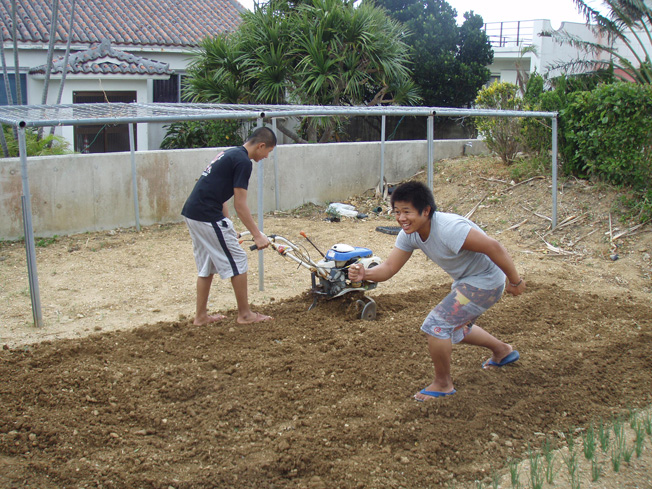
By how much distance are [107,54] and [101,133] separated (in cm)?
202

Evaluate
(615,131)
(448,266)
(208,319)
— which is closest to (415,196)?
(448,266)

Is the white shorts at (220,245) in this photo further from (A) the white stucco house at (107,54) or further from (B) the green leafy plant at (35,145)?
(A) the white stucco house at (107,54)

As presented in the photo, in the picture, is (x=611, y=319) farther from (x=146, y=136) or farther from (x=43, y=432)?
(x=146, y=136)

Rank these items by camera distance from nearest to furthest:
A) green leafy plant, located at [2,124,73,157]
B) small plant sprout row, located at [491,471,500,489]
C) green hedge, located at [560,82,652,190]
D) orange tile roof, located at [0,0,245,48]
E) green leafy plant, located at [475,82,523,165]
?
small plant sprout row, located at [491,471,500,489] < green hedge, located at [560,82,652,190] < green leafy plant, located at [2,124,73,157] < green leafy plant, located at [475,82,523,165] < orange tile roof, located at [0,0,245,48]

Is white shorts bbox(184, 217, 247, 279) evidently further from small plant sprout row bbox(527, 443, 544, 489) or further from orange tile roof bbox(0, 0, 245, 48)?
orange tile roof bbox(0, 0, 245, 48)

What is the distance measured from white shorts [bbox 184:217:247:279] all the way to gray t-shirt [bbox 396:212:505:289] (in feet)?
6.39

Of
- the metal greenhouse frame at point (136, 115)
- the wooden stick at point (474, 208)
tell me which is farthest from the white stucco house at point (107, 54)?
the wooden stick at point (474, 208)

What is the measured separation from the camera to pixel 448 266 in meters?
4.37

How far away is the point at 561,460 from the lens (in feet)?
12.6

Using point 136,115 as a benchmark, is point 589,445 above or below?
below

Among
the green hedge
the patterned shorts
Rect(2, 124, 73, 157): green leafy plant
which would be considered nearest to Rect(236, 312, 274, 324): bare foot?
the patterned shorts

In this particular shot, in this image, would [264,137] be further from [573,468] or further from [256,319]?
[573,468]

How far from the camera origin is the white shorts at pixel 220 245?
19.0 ft

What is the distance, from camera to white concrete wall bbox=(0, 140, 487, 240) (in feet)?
31.1
